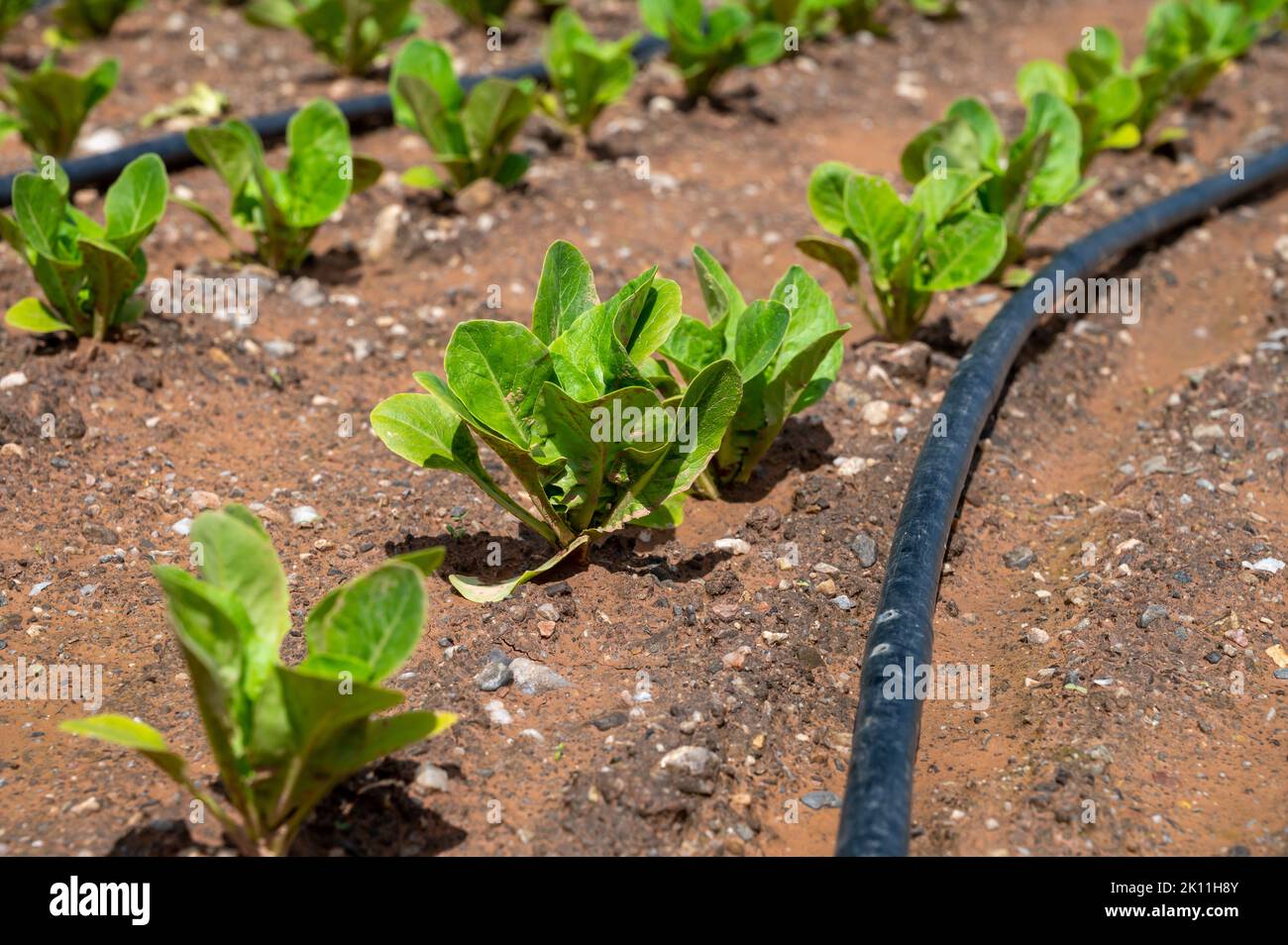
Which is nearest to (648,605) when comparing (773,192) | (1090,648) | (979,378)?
(1090,648)

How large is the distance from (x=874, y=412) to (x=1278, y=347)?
139 cm

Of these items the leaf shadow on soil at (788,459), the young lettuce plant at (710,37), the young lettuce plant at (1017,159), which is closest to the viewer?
the leaf shadow on soil at (788,459)

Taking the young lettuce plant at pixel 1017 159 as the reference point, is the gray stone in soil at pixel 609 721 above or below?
below

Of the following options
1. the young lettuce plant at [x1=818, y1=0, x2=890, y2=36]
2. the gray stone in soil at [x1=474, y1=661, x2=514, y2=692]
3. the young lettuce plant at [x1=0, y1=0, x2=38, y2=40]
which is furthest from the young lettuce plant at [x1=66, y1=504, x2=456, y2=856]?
the young lettuce plant at [x1=818, y1=0, x2=890, y2=36]

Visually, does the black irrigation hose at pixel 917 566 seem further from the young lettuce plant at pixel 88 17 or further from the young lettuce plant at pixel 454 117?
the young lettuce plant at pixel 88 17

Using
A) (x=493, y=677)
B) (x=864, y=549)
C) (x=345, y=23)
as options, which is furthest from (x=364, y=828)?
(x=345, y=23)

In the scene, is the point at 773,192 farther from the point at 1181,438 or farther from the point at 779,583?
the point at 779,583

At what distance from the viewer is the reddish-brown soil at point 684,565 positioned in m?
2.20

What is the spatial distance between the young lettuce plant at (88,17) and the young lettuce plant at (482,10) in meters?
1.71

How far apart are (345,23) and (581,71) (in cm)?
157

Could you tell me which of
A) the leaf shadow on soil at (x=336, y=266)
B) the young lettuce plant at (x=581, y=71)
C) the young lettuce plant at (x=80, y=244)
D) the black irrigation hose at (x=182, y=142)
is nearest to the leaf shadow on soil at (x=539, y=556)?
the young lettuce plant at (x=80, y=244)

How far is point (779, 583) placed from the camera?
2.80 metres

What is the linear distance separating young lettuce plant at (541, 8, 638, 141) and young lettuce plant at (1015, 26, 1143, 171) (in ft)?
5.14

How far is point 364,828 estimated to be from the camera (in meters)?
2.09
